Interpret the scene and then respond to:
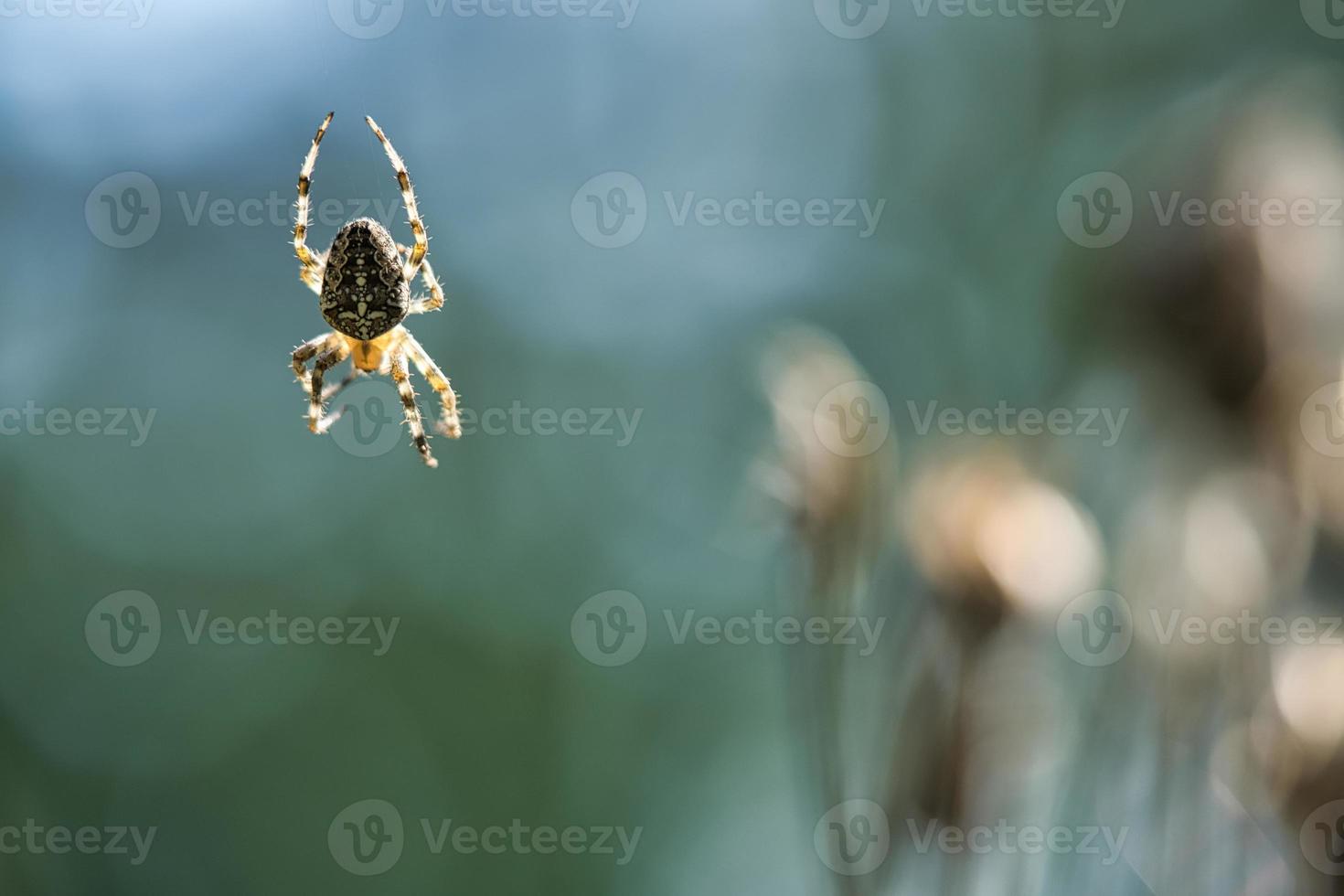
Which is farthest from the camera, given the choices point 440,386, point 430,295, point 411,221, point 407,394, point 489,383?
point 489,383

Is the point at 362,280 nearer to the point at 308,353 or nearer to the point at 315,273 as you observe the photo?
the point at 315,273

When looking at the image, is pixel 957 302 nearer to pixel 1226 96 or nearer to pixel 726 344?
pixel 726 344

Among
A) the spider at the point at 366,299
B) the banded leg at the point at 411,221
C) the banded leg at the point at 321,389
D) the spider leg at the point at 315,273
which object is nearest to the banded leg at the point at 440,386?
the spider at the point at 366,299

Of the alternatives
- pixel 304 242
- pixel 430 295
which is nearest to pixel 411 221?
pixel 430 295

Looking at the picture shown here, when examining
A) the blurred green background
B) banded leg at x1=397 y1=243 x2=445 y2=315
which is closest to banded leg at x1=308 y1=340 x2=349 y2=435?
banded leg at x1=397 y1=243 x2=445 y2=315

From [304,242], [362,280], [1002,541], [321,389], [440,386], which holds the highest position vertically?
[304,242]

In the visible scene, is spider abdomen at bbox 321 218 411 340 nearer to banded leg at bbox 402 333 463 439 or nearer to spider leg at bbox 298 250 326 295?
spider leg at bbox 298 250 326 295

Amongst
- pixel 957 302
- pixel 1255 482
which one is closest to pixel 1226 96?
pixel 1255 482
